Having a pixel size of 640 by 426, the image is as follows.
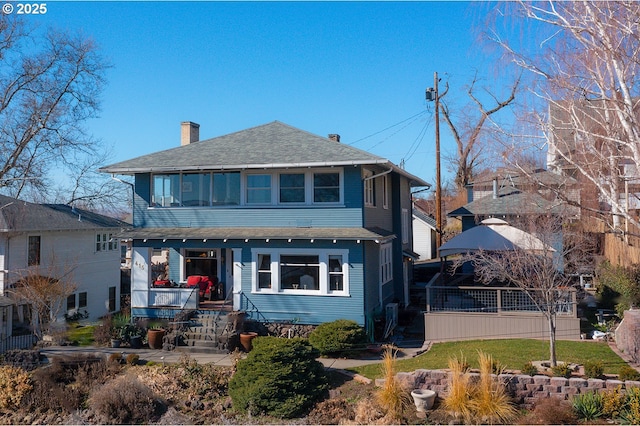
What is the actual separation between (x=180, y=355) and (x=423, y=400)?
7853 mm

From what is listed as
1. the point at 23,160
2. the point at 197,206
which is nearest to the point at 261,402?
the point at 197,206

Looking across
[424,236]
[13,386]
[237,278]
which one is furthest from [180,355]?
[424,236]

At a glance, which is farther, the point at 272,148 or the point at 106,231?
the point at 106,231

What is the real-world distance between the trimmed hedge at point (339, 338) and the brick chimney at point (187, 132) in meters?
11.4

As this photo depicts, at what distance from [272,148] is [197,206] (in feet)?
11.4

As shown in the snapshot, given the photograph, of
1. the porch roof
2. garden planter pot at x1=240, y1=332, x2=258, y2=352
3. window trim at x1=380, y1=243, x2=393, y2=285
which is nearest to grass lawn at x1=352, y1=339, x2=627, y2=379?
garden planter pot at x1=240, y1=332, x2=258, y2=352

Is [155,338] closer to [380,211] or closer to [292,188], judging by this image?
[292,188]

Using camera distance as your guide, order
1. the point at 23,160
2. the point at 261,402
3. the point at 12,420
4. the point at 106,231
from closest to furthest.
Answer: the point at 261,402 < the point at 12,420 < the point at 23,160 < the point at 106,231

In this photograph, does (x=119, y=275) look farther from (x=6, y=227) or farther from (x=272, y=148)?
(x=272, y=148)

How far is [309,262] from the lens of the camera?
17.1 metres

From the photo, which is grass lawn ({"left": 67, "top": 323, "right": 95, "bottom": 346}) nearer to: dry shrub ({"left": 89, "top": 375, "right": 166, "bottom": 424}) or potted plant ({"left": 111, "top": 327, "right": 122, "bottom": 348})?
potted plant ({"left": 111, "top": 327, "right": 122, "bottom": 348})

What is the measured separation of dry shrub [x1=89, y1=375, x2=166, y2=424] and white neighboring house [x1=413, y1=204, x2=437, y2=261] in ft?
105

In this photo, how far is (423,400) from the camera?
11023 millimetres

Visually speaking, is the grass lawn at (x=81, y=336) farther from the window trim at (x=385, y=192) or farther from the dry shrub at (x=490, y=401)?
the dry shrub at (x=490, y=401)
